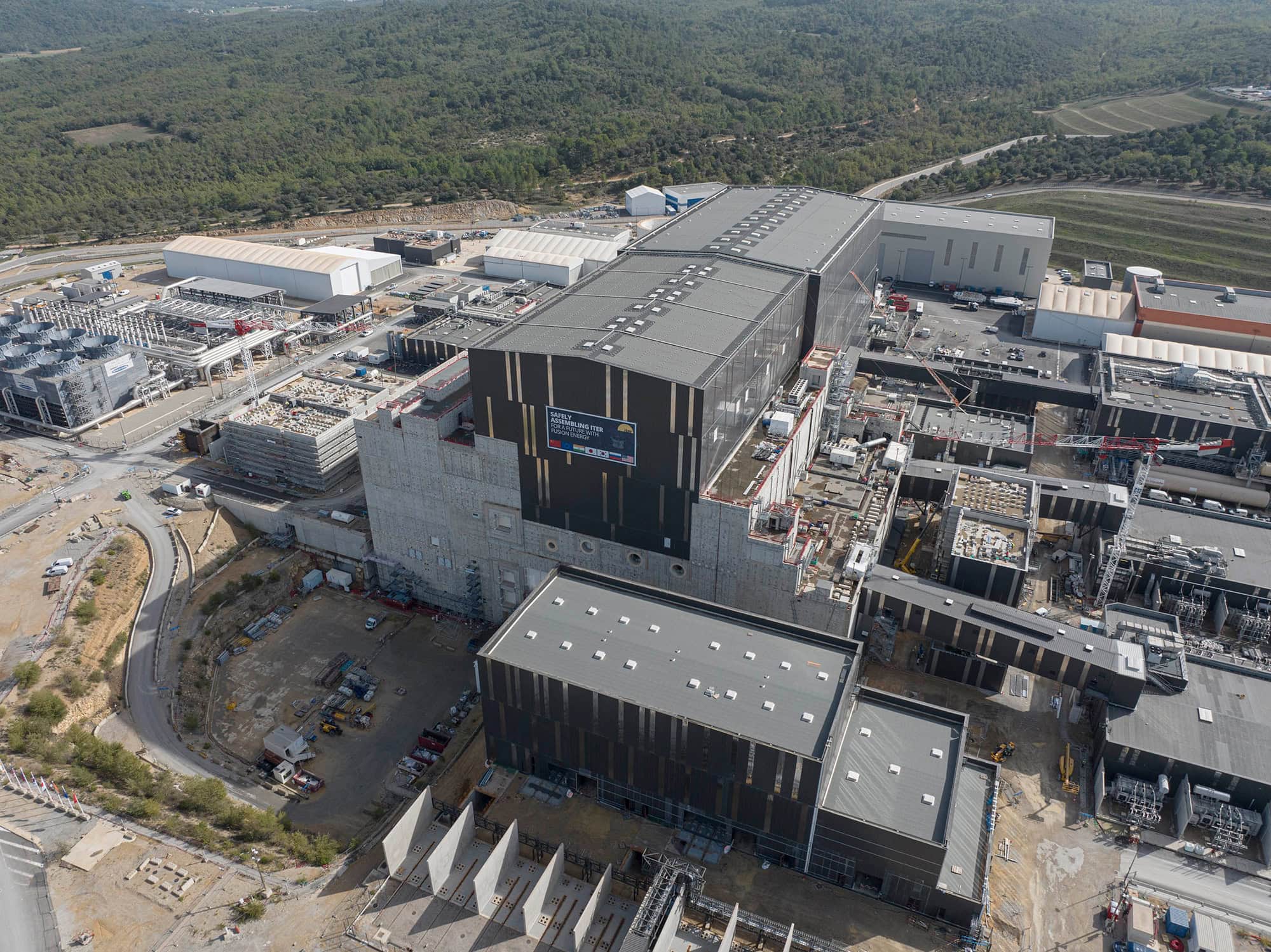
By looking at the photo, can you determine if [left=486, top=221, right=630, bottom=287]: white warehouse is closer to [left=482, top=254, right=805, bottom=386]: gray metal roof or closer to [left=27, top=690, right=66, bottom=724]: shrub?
[left=482, top=254, right=805, bottom=386]: gray metal roof

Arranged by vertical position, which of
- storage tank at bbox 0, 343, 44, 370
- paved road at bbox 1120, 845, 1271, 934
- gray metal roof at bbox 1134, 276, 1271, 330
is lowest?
paved road at bbox 1120, 845, 1271, 934

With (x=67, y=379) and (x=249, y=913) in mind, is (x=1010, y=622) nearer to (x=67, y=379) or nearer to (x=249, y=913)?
(x=249, y=913)

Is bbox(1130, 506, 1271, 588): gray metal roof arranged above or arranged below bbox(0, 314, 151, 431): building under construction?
below

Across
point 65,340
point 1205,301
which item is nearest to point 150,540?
point 65,340

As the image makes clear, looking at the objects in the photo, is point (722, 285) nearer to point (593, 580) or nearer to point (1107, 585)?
point (593, 580)

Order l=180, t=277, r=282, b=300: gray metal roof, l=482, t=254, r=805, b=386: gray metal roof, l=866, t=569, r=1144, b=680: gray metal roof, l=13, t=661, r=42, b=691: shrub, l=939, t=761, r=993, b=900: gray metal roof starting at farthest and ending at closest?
l=180, t=277, r=282, b=300: gray metal roof
l=13, t=661, r=42, b=691: shrub
l=482, t=254, r=805, b=386: gray metal roof
l=866, t=569, r=1144, b=680: gray metal roof
l=939, t=761, r=993, b=900: gray metal roof

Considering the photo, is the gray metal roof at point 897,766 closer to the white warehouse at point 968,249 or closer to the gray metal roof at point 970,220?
the white warehouse at point 968,249

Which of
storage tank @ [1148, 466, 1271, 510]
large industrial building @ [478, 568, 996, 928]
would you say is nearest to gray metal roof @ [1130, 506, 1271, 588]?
storage tank @ [1148, 466, 1271, 510]
